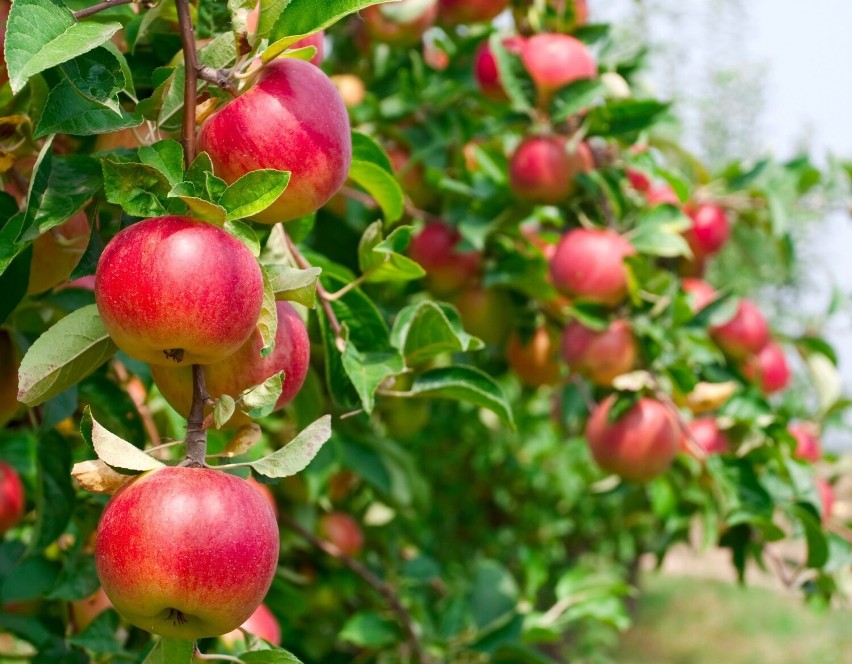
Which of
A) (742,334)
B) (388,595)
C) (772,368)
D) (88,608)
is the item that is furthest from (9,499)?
(772,368)

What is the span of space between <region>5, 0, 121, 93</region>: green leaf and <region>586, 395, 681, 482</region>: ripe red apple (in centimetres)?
101

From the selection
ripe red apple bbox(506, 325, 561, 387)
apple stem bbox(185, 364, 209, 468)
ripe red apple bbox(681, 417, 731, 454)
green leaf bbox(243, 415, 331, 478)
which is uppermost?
apple stem bbox(185, 364, 209, 468)

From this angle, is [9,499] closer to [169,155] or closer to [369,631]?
[369,631]

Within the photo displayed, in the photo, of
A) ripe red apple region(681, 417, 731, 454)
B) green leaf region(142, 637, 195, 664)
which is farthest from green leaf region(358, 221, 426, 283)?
ripe red apple region(681, 417, 731, 454)

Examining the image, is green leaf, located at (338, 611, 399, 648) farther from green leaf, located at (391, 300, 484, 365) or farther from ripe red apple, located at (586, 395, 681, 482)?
green leaf, located at (391, 300, 484, 365)

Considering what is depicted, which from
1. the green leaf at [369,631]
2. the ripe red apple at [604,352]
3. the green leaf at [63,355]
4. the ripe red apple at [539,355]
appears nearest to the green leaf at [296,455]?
the green leaf at [63,355]

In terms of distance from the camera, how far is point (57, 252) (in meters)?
0.84

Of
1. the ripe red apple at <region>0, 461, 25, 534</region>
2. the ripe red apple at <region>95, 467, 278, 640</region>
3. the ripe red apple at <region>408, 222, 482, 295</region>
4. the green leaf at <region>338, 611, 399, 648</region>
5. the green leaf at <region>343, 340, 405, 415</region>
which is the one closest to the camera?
the ripe red apple at <region>95, 467, 278, 640</region>

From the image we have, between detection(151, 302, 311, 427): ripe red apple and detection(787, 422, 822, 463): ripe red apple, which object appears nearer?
detection(151, 302, 311, 427): ripe red apple

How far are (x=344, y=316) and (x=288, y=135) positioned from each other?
229 millimetres

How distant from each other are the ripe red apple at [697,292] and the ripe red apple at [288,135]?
982 millimetres

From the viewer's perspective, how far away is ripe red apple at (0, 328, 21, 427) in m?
0.87

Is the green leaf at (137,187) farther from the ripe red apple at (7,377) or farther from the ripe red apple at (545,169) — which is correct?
the ripe red apple at (545,169)

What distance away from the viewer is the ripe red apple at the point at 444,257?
1.66 meters
